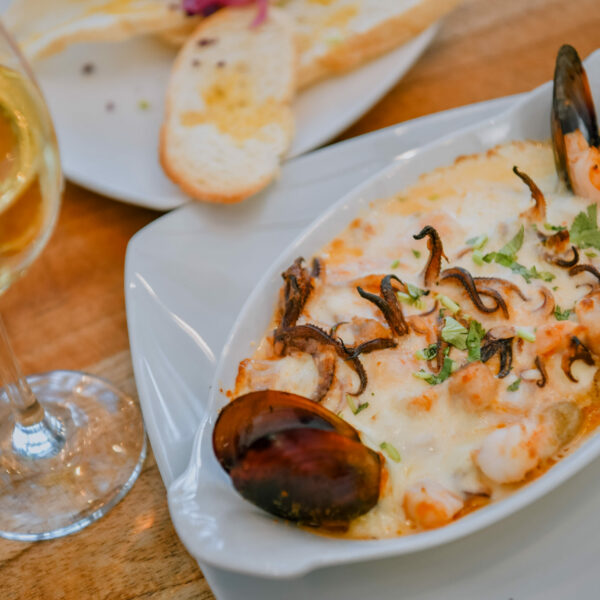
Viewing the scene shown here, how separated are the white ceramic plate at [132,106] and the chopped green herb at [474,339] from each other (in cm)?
108

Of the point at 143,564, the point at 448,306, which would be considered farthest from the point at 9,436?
the point at 448,306

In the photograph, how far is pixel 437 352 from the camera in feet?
5.47

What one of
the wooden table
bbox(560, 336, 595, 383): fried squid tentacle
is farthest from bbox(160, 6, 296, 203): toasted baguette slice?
bbox(560, 336, 595, 383): fried squid tentacle

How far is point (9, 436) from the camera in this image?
2.00 meters

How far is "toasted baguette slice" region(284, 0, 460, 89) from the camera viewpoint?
108 inches

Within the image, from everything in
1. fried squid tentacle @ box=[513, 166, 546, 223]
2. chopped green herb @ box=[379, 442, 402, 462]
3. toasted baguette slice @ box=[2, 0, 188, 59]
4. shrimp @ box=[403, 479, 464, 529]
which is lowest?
shrimp @ box=[403, 479, 464, 529]

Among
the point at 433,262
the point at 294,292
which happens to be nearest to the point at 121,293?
the point at 294,292

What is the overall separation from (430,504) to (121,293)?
1.27 m

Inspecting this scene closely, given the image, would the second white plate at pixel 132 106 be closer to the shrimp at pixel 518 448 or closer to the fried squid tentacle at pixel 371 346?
the fried squid tentacle at pixel 371 346

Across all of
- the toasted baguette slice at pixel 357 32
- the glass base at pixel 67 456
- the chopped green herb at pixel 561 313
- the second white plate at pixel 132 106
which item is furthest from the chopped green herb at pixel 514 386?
the toasted baguette slice at pixel 357 32

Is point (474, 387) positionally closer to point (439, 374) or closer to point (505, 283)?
point (439, 374)

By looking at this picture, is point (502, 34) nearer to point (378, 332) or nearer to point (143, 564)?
point (378, 332)

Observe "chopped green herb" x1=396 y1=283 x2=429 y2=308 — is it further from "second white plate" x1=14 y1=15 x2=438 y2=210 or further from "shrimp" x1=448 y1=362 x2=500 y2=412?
"second white plate" x1=14 y1=15 x2=438 y2=210

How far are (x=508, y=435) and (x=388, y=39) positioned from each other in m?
1.81
